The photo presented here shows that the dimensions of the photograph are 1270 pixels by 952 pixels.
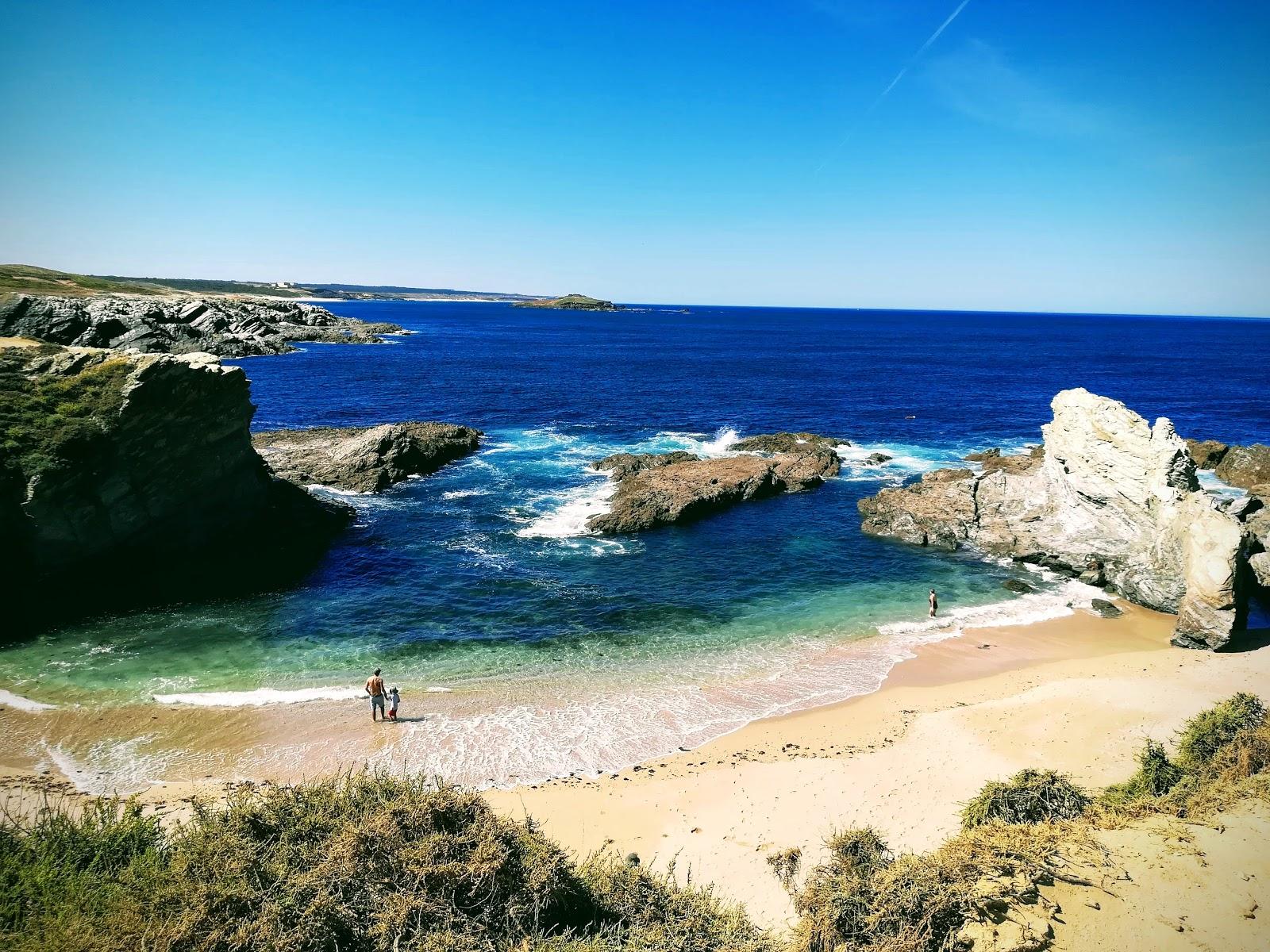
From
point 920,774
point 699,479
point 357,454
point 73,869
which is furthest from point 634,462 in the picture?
point 73,869

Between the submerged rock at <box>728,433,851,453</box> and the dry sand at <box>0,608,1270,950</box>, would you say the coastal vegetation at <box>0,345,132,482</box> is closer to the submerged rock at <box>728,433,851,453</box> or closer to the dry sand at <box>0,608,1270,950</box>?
the dry sand at <box>0,608,1270,950</box>

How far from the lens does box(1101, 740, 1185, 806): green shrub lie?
13969mm

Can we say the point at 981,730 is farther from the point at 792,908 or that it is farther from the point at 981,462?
the point at 981,462

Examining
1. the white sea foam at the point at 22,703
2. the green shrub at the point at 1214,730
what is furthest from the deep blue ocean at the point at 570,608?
the green shrub at the point at 1214,730

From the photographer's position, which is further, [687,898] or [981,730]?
[981,730]

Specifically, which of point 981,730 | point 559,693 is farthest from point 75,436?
point 981,730

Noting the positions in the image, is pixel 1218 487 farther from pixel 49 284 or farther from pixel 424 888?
pixel 49 284

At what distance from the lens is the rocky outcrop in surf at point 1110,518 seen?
979 inches

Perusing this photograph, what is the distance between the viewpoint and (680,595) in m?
29.0

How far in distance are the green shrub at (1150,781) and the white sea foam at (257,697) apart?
2082 centimetres

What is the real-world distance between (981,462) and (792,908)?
4440 centimetres

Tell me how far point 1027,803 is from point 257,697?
21.8 meters

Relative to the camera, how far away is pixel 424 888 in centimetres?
877

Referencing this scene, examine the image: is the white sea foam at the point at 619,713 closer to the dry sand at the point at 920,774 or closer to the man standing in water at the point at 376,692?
the dry sand at the point at 920,774
